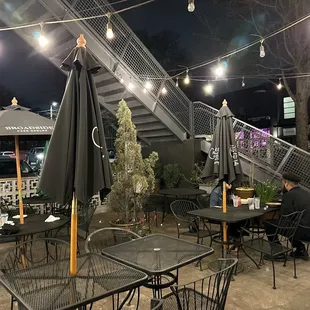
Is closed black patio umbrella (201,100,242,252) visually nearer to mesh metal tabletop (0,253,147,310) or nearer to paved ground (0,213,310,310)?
paved ground (0,213,310,310)

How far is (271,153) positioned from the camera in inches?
319

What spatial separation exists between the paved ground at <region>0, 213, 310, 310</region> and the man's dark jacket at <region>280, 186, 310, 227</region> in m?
0.72

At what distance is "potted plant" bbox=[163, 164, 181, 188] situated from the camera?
966cm

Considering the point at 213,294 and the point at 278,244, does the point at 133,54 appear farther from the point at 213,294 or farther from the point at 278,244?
the point at 213,294

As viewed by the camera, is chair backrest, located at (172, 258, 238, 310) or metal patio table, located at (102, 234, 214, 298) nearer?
chair backrest, located at (172, 258, 238, 310)

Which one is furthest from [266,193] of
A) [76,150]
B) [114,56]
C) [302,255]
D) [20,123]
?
[76,150]

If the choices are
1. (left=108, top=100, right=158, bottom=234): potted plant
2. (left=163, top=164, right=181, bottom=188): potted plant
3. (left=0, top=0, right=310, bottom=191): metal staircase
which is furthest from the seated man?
(left=163, top=164, right=181, bottom=188): potted plant

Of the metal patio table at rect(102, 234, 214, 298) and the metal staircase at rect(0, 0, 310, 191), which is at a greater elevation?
the metal staircase at rect(0, 0, 310, 191)

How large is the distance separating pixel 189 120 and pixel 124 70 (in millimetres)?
2718

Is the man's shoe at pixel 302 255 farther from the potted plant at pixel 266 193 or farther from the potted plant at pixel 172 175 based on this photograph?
the potted plant at pixel 172 175

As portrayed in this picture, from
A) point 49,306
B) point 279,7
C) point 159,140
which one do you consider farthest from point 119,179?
point 279,7

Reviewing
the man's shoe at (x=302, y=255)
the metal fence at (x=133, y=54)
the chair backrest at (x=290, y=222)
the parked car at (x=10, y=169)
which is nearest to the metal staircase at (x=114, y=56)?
the metal fence at (x=133, y=54)

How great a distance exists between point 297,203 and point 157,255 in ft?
9.06

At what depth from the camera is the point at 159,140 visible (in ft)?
35.3
